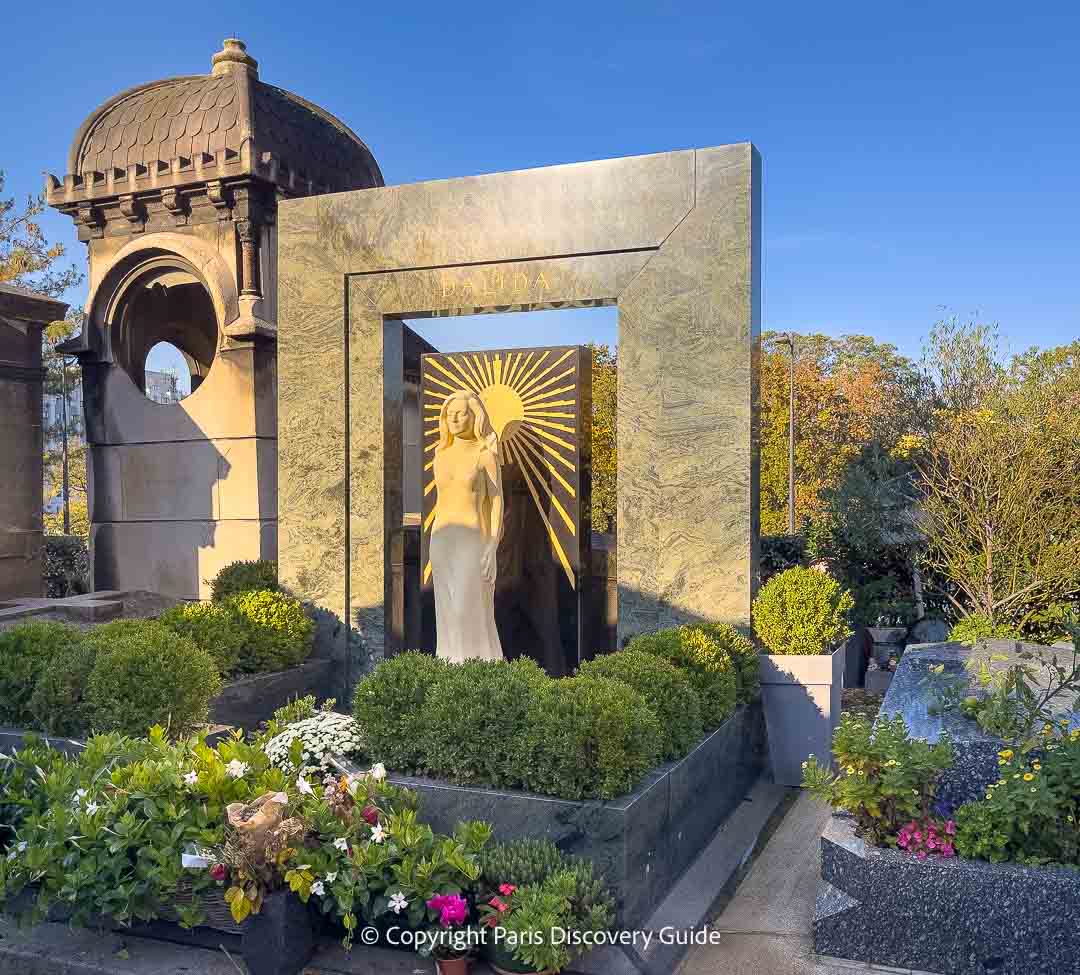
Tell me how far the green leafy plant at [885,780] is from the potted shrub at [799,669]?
287 centimetres

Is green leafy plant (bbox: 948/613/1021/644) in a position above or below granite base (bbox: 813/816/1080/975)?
above

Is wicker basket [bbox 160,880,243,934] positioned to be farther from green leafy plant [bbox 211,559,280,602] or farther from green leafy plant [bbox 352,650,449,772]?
green leafy plant [bbox 211,559,280,602]

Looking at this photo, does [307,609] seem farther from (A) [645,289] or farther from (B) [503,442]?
(A) [645,289]

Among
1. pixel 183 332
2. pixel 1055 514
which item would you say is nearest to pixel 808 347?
pixel 183 332

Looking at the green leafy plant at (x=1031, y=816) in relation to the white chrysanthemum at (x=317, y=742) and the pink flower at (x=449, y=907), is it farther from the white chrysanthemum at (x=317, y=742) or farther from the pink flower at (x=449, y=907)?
the white chrysanthemum at (x=317, y=742)

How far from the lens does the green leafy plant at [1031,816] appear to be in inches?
165

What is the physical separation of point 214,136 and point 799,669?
11.6 meters

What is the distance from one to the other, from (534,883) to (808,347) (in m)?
38.6

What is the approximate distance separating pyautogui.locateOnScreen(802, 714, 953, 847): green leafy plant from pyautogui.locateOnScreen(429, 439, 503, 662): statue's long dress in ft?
12.5

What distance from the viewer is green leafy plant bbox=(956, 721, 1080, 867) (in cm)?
418

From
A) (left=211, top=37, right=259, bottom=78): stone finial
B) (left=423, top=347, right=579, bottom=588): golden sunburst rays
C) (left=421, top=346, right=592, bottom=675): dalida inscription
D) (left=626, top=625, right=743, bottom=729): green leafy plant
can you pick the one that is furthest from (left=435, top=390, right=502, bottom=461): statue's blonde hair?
(left=211, top=37, right=259, bottom=78): stone finial

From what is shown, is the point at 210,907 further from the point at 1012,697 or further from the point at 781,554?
the point at 781,554

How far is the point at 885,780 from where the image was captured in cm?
442

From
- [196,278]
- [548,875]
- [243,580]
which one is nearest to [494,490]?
[243,580]
